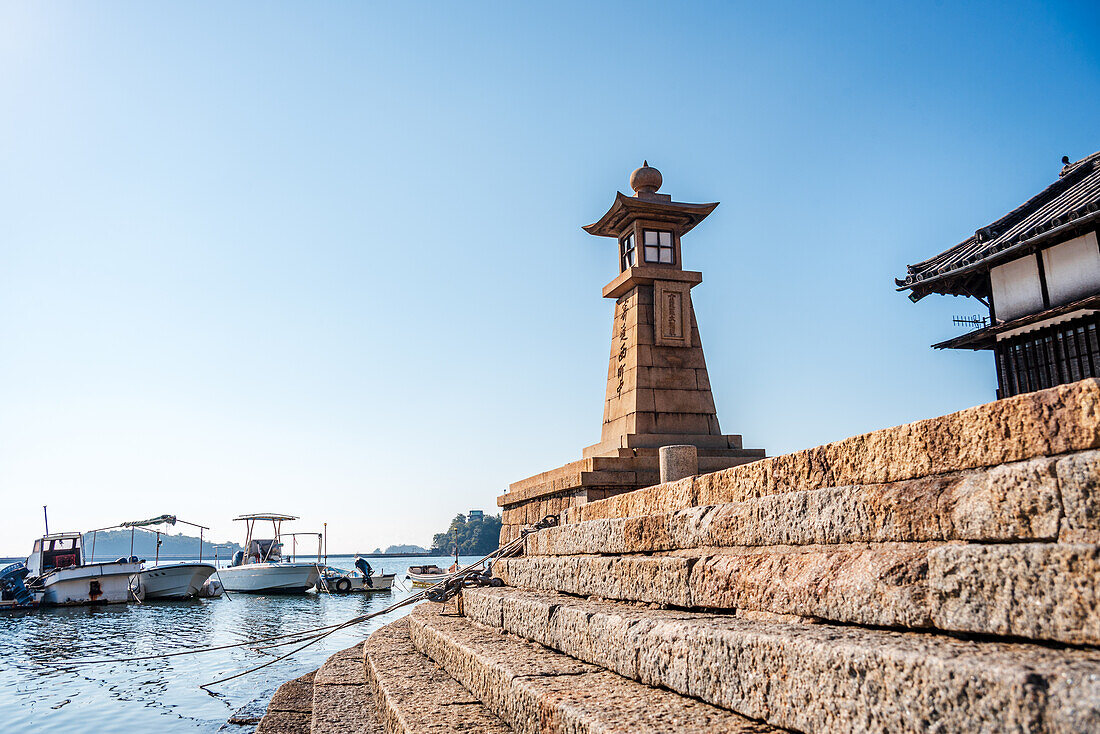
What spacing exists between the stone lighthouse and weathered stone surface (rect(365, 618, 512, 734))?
4606 mm

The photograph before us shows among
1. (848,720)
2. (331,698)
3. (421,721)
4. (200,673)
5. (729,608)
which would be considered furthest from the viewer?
(200,673)

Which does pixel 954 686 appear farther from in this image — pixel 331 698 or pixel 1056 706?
pixel 331 698

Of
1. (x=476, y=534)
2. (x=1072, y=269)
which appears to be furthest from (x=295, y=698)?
(x=476, y=534)

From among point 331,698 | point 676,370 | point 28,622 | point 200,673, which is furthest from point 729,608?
point 28,622

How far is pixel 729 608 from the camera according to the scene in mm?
3111

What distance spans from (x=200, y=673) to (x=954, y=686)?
14771 mm

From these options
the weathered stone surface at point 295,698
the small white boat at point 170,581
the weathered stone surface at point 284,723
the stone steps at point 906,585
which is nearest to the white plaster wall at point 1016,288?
the stone steps at point 906,585

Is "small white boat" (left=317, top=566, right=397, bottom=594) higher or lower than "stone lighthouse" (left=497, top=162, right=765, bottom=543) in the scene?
lower

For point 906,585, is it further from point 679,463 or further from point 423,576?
point 423,576

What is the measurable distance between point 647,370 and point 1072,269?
267 inches

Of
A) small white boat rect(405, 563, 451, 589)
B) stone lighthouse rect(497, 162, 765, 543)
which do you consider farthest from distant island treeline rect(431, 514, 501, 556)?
stone lighthouse rect(497, 162, 765, 543)

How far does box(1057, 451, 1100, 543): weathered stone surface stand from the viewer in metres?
1.87

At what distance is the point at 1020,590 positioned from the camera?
6.06 ft

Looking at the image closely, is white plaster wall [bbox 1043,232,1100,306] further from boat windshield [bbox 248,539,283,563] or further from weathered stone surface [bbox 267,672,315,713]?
boat windshield [bbox 248,539,283,563]
